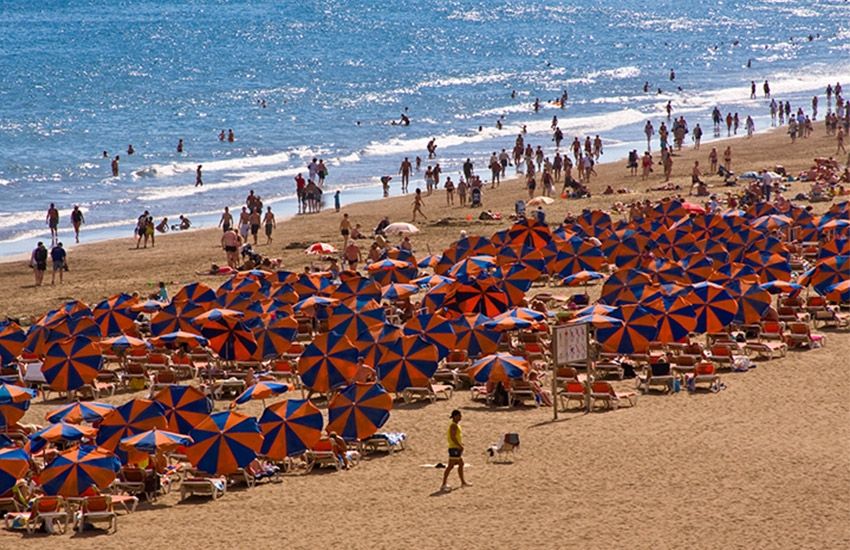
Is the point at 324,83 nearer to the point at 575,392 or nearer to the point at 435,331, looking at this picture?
the point at 435,331

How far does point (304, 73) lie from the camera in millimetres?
85938

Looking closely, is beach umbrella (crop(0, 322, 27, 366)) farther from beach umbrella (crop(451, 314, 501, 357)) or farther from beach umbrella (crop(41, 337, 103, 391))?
beach umbrella (crop(451, 314, 501, 357))

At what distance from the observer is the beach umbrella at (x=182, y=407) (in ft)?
54.3

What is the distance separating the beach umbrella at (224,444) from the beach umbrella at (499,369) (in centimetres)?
377

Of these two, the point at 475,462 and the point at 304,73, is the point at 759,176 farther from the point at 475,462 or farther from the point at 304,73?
the point at 304,73

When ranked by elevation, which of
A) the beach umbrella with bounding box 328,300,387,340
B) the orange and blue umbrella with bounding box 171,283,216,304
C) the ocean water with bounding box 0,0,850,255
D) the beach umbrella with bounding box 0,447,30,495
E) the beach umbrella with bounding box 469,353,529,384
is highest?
the ocean water with bounding box 0,0,850,255

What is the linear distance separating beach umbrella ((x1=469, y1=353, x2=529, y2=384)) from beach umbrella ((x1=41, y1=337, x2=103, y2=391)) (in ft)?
16.5

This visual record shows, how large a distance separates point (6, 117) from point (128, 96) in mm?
8987

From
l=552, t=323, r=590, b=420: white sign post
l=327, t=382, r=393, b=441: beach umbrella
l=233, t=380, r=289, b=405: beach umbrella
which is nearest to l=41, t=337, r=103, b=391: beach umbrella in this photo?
l=233, t=380, r=289, b=405: beach umbrella

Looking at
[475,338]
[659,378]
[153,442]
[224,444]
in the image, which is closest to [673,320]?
[659,378]

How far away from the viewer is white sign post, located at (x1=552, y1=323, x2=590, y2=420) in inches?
701

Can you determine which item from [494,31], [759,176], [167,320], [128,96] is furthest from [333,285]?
[494,31]

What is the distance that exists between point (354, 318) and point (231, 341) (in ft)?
6.01

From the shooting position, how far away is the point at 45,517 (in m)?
14.4
